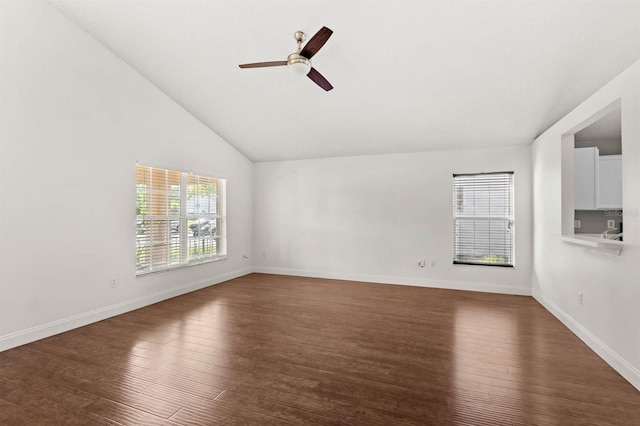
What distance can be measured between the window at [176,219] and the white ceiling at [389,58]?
4.10 ft

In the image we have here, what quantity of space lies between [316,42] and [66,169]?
10.3ft

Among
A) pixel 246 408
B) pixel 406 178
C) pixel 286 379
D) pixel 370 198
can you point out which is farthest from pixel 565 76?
pixel 246 408

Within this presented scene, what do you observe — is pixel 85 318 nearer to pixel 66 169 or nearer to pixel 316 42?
pixel 66 169

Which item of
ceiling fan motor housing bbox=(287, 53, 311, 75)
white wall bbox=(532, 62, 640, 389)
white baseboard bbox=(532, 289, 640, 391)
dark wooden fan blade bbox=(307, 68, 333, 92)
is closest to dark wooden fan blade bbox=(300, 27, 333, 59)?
ceiling fan motor housing bbox=(287, 53, 311, 75)

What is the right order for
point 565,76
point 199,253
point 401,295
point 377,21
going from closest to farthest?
1. point 377,21
2. point 565,76
3. point 401,295
4. point 199,253

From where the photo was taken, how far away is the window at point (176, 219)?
4422 millimetres

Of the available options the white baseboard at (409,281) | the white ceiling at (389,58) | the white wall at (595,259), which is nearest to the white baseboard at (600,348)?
the white wall at (595,259)

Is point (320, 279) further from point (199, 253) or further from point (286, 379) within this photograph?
point (286, 379)

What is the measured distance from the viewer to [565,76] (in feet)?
10.5

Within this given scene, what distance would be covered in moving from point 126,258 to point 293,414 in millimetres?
3327

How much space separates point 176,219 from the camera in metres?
4.97

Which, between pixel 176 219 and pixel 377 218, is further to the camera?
pixel 377 218

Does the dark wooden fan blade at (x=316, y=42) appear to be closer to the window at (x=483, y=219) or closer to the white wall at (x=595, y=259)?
the white wall at (x=595, y=259)

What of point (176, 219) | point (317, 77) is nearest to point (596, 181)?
point (317, 77)
